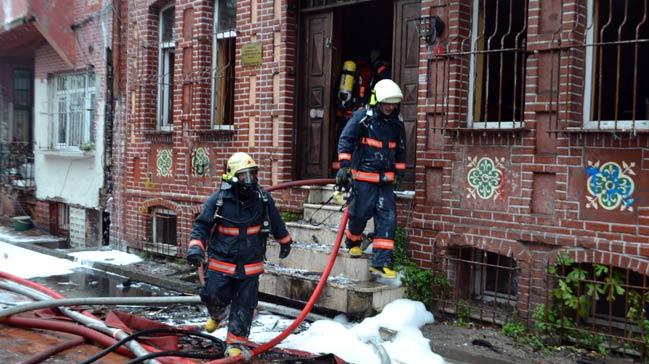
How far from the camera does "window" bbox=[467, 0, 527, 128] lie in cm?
760

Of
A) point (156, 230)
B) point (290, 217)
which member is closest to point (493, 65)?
point (290, 217)

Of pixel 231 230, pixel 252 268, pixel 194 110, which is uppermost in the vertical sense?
pixel 194 110

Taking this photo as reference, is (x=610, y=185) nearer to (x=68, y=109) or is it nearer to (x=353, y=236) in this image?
(x=353, y=236)

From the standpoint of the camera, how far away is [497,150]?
721 centimetres

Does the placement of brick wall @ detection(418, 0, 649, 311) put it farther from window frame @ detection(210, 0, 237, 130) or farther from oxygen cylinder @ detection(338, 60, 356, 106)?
window frame @ detection(210, 0, 237, 130)

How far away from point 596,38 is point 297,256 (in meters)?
4.14

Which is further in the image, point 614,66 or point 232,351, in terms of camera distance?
point 614,66

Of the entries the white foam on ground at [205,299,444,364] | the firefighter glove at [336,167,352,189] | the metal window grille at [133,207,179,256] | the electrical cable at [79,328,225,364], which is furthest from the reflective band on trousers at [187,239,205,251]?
the metal window grille at [133,207,179,256]

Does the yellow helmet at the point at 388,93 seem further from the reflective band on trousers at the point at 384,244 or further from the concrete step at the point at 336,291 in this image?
the concrete step at the point at 336,291

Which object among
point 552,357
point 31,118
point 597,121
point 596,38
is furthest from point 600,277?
point 31,118

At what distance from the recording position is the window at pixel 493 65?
7598mm

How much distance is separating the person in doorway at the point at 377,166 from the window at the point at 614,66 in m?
1.97

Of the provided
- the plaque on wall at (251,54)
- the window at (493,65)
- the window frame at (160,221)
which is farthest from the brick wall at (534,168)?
the window frame at (160,221)

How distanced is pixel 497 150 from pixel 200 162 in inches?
212
